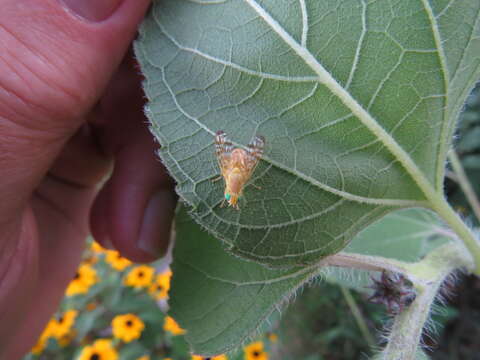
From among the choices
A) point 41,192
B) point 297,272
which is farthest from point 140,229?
point 297,272

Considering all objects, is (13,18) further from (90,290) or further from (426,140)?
(90,290)

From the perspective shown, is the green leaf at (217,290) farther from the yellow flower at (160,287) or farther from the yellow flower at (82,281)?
the yellow flower at (82,281)

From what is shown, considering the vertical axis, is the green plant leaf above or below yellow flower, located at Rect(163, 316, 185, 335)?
above

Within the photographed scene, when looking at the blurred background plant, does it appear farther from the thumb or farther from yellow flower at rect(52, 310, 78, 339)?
the thumb

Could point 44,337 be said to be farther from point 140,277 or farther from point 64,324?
point 140,277

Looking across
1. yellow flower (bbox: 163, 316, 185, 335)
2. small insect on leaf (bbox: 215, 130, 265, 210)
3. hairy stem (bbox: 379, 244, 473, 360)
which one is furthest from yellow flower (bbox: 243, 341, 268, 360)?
small insect on leaf (bbox: 215, 130, 265, 210)

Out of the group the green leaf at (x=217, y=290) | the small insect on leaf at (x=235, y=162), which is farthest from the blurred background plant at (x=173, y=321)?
the small insect on leaf at (x=235, y=162)
